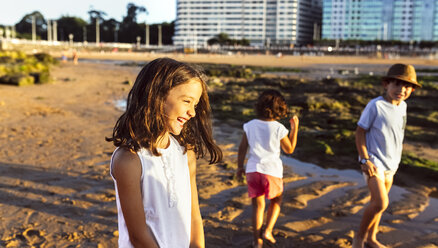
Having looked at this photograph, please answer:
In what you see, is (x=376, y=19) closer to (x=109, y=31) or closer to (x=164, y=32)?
(x=164, y=32)

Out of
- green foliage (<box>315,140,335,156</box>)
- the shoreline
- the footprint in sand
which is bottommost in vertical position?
the footprint in sand

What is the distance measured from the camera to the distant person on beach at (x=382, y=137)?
3580 millimetres

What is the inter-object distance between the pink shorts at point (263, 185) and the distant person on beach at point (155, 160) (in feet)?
6.33

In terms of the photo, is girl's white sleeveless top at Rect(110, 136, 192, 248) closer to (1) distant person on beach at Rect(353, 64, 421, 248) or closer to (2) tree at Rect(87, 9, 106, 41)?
(1) distant person on beach at Rect(353, 64, 421, 248)

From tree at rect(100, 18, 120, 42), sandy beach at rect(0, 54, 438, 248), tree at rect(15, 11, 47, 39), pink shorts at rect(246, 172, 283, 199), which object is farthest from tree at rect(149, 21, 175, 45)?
pink shorts at rect(246, 172, 283, 199)

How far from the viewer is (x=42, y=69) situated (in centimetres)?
2172

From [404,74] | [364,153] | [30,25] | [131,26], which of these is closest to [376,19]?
[131,26]

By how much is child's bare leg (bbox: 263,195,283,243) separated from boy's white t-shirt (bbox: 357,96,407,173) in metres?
0.92

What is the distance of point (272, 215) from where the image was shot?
155 inches

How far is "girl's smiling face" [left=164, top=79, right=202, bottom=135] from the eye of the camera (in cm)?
178

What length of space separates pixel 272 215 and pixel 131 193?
253 cm

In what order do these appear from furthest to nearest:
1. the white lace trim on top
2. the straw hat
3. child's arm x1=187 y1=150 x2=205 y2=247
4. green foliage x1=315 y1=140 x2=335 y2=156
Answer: green foliage x1=315 y1=140 x2=335 y2=156 < the straw hat < child's arm x1=187 y1=150 x2=205 y2=247 < the white lace trim on top

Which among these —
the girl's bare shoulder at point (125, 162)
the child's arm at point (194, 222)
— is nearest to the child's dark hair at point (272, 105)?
the child's arm at point (194, 222)

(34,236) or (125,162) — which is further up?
(125,162)
